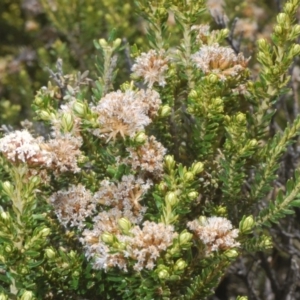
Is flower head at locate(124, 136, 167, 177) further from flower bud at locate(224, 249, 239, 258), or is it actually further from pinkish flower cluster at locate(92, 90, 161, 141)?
flower bud at locate(224, 249, 239, 258)

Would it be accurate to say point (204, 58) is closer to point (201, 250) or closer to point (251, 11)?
point (201, 250)

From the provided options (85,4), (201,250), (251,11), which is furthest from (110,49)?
(251,11)

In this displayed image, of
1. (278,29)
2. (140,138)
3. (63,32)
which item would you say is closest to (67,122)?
(140,138)

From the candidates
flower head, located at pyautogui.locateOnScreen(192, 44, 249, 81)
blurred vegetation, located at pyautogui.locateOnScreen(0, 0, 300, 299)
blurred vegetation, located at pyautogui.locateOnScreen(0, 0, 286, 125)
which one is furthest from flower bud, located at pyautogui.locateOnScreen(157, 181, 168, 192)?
blurred vegetation, located at pyautogui.locateOnScreen(0, 0, 286, 125)

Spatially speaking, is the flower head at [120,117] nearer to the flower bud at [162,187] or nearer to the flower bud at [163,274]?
the flower bud at [162,187]

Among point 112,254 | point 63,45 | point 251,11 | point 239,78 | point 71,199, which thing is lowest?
point 112,254

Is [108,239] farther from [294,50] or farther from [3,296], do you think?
[294,50]
